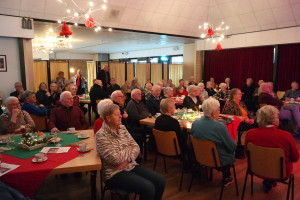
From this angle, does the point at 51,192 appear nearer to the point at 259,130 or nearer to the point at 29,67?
the point at 259,130

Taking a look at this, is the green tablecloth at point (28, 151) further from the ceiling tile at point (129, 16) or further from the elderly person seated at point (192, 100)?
the ceiling tile at point (129, 16)

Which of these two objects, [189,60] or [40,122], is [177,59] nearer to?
[189,60]

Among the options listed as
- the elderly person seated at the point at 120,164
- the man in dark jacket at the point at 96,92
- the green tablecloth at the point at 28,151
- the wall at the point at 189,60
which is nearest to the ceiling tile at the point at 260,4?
the wall at the point at 189,60

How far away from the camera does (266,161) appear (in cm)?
253

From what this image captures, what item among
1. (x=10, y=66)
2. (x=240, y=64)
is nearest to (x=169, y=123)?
(x=10, y=66)

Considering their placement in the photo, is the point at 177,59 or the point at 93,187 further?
the point at 177,59

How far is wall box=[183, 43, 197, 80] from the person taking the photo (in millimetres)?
11716

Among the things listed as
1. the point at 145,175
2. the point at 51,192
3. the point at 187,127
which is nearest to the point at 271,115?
the point at 187,127

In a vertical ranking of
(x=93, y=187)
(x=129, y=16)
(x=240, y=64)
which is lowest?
(x=93, y=187)

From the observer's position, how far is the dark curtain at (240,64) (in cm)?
916

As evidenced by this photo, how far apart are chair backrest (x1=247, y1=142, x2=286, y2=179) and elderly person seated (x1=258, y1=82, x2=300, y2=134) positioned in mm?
3341

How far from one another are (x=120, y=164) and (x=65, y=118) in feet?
5.78

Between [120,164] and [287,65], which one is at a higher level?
[287,65]

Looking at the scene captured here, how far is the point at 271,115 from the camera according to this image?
2578 mm
